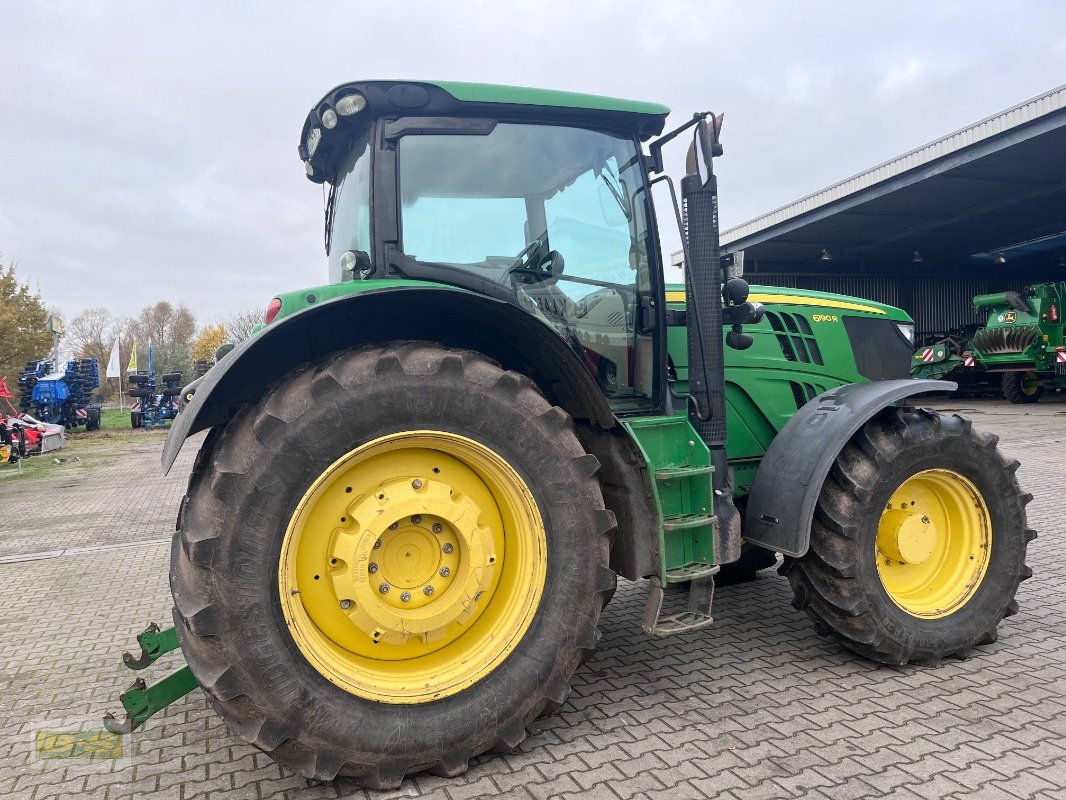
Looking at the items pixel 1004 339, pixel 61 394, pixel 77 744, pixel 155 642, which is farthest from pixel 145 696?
pixel 61 394

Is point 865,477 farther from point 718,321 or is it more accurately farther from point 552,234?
point 552,234

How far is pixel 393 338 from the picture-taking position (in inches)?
107

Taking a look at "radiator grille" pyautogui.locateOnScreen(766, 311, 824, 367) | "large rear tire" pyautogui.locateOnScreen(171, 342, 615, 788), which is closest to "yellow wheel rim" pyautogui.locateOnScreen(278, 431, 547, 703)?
"large rear tire" pyautogui.locateOnScreen(171, 342, 615, 788)

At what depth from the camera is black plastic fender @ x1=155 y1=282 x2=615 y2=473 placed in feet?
7.59

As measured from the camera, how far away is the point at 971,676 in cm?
302

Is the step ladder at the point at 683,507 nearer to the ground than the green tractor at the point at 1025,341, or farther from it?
nearer to the ground

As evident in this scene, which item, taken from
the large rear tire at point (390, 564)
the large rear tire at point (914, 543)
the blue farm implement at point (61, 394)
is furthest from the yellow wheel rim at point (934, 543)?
the blue farm implement at point (61, 394)

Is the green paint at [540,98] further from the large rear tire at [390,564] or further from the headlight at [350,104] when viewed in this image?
the large rear tire at [390,564]

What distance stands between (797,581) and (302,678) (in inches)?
83.0

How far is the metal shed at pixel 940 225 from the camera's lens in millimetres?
13336

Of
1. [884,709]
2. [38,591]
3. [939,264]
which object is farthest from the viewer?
[939,264]

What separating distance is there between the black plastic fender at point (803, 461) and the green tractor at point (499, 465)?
13 millimetres

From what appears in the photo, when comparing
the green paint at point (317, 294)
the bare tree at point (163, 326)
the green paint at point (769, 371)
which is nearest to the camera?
the green paint at point (317, 294)

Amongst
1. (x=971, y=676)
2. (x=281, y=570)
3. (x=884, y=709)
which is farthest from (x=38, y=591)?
(x=971, y=676)
